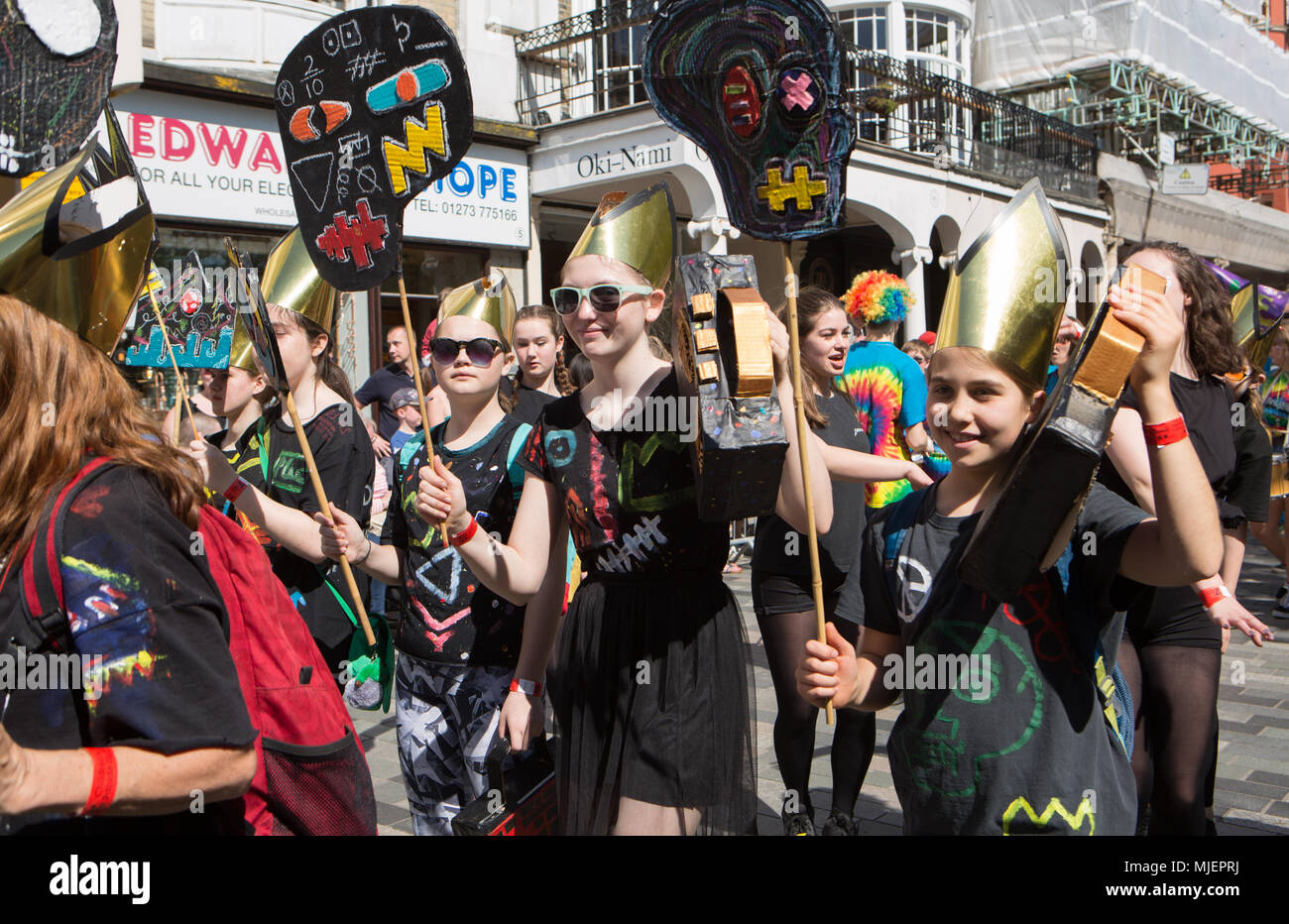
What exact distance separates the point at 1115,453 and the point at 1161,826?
40.6 inches

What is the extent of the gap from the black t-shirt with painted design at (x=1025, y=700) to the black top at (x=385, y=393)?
21.8ft

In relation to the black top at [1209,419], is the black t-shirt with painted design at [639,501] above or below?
above

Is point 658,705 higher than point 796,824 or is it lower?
higher

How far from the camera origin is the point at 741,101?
7.88 ft

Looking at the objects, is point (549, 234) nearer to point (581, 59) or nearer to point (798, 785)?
point (581, 59)

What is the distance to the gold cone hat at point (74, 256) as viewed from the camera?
1.64m

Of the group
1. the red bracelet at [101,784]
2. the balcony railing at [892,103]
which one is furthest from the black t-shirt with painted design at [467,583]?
the balcony railing at [892,103]

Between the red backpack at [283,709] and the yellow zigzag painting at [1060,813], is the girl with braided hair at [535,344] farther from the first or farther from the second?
the yellow zigzag painting at [1060,813]

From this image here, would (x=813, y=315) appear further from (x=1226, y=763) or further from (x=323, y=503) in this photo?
(x=1226, y=763)

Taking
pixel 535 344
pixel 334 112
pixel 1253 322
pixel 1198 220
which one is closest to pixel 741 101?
pixel 334 112

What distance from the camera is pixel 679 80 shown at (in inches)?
98.2

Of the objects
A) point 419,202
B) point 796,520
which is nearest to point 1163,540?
point 796,520

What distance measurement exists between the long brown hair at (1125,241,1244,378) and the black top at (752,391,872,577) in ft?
3.78

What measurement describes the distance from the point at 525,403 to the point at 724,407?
6.51ft
